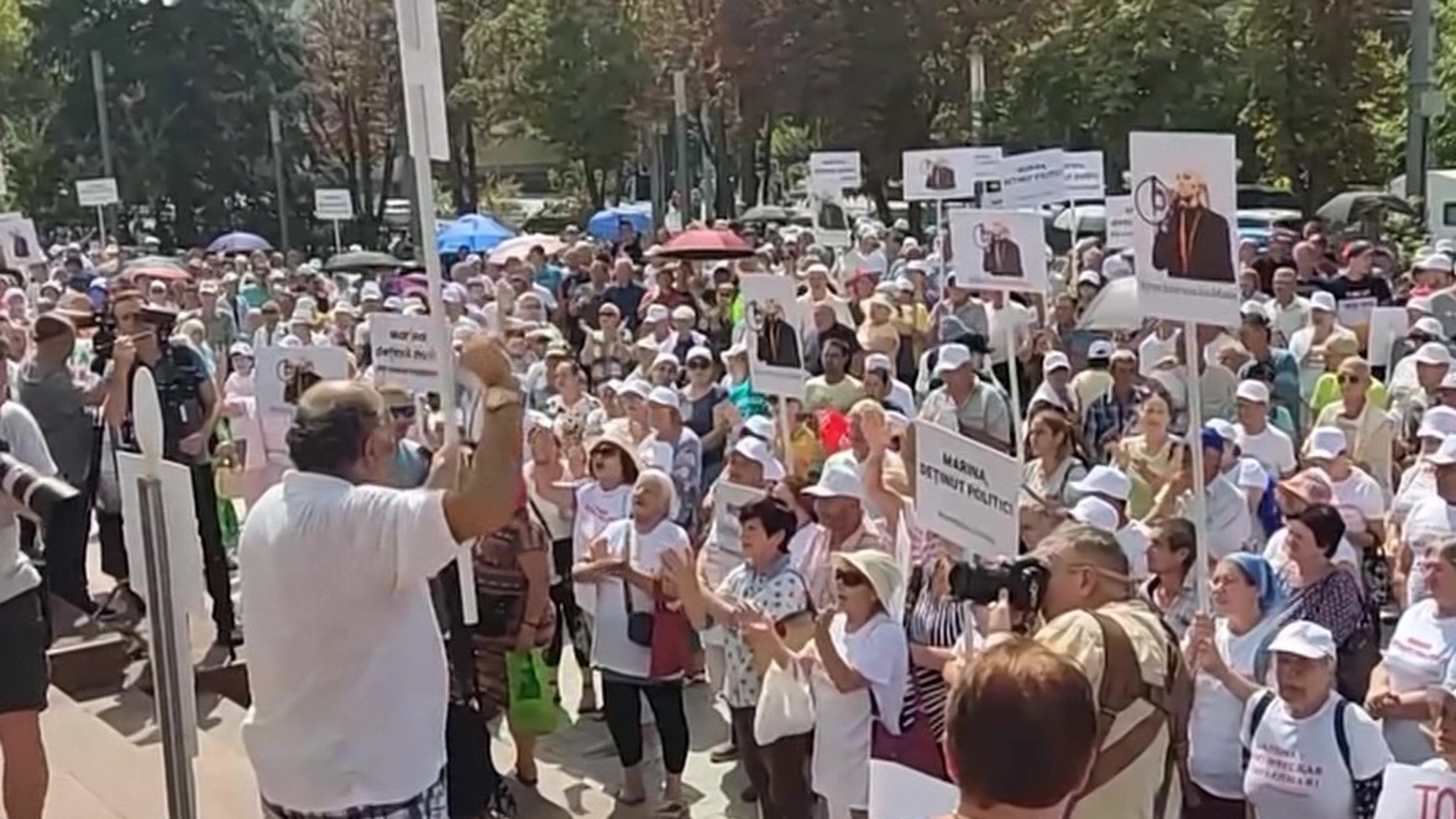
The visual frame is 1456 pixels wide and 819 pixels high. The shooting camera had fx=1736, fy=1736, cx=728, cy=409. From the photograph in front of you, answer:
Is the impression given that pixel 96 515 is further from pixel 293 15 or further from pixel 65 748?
pixel 293 15

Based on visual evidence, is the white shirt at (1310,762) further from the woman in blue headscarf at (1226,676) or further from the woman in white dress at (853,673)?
the woman in white dress at (853,673)

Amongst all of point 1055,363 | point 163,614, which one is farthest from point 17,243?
point 163,614

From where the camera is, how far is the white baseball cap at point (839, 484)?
22.4ft

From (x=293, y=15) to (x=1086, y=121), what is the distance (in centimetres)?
2633

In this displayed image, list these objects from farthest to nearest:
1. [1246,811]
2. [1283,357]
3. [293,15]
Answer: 1. [293,15]
2. [1283,357]
3. [1246,811]

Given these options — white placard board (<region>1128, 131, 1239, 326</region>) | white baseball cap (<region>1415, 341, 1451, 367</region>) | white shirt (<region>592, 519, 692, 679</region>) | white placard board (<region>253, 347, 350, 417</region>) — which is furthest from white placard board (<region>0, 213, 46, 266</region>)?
white placard board (<region>1128, 131, 1239, 326</region>)

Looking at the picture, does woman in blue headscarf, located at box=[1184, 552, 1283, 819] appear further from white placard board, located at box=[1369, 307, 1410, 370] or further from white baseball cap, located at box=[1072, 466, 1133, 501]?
white placard board, located at box=[1369, 307, 1410, 370]

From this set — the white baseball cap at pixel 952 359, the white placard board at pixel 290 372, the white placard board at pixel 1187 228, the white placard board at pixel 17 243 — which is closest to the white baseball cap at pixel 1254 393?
the white baseball cap at pixel 952 359

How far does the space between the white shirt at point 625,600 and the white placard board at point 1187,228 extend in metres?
2.20

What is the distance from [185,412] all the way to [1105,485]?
4709mm

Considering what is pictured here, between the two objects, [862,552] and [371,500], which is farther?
[862,552]

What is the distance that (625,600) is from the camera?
7336 mm

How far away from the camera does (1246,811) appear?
5434 mm

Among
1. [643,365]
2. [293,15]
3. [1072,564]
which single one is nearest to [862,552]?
[1072,564]
